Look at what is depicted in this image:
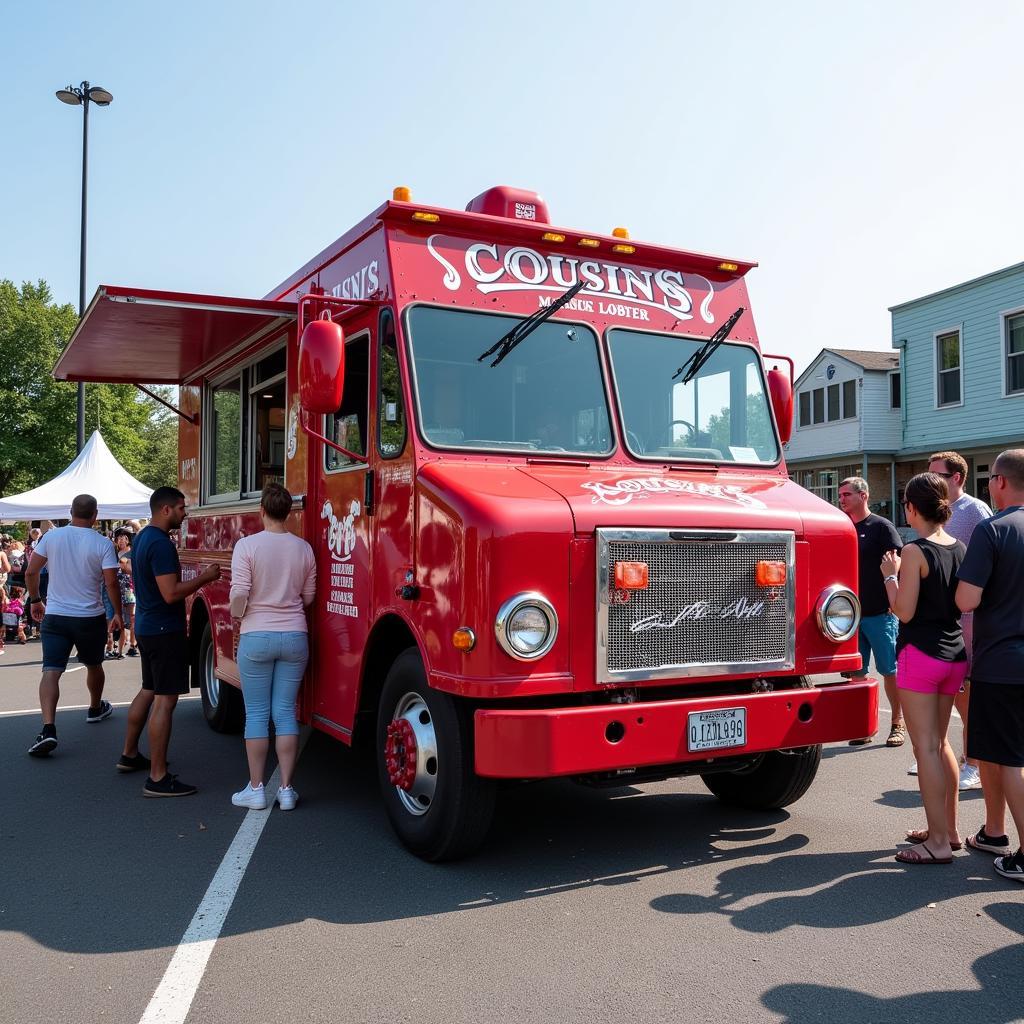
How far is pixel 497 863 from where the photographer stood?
493cm

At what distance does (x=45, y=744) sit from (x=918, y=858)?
5.98m

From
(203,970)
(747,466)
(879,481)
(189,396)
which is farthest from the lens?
(879,481)

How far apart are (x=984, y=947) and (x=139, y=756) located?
5.40 meters

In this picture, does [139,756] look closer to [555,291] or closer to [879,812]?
[555,291]

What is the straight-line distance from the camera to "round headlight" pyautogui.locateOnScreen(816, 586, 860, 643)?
5.09 m

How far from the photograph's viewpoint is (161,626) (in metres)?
6.48

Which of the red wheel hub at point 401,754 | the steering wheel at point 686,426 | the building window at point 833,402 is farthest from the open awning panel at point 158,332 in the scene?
the building window at point 833,402

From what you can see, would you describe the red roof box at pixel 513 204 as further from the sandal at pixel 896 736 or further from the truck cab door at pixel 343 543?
the sandal at pixel 896 736

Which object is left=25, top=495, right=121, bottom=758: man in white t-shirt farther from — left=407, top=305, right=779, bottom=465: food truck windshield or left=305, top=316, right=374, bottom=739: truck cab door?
left=407, top=305, right=779, bottom=465: food truck windshield

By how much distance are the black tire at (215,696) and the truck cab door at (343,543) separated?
2.20 m

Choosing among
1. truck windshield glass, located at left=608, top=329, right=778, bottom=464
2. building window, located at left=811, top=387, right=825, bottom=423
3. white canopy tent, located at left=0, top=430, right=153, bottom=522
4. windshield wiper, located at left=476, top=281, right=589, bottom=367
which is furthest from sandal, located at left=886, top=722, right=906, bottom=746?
building window, located at left=811, top=387, right=825, bottom=423

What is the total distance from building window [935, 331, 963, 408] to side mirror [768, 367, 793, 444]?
1858 cm

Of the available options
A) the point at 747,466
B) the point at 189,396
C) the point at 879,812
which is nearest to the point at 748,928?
the point at 879,812

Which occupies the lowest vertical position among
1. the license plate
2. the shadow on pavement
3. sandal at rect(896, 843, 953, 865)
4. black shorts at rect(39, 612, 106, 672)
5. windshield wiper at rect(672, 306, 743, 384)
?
→ the shadow on pavement
